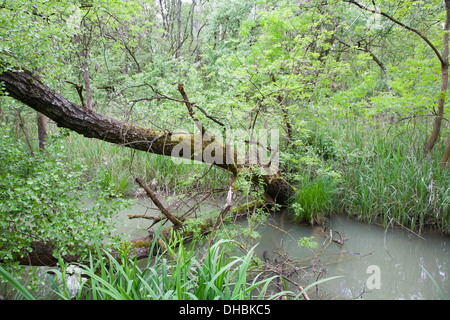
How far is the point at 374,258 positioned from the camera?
2.81 meters

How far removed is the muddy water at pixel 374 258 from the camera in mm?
2301

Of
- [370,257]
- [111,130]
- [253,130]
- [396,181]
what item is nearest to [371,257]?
[370,257]

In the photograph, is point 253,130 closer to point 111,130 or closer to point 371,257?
point 111,130

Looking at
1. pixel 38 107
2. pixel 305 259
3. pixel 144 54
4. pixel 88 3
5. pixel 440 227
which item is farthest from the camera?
pixel 144 54

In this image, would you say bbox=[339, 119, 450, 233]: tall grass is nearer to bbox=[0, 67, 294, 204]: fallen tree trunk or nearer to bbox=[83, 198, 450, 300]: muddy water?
bbox=[83, 198, 450, 300]: muddy water

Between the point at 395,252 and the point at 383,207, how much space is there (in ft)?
2.20

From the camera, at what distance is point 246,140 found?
129 inches

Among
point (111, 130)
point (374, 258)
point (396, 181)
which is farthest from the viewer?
point (396, 181)

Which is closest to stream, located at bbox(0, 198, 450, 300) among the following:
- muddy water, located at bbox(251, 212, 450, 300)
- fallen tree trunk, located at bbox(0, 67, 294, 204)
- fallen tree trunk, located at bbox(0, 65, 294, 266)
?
muddy water, located at bbox(251, 212, 450, 300)

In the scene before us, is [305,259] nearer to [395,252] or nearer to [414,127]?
[395,252]

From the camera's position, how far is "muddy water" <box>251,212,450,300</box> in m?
2.30

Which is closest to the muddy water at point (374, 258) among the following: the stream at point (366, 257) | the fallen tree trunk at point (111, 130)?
the stream at point (366, 257)
